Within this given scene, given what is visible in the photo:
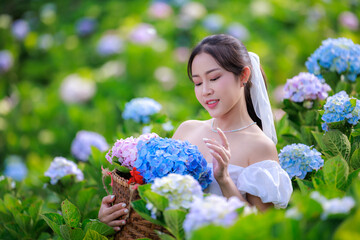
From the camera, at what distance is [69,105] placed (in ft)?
17.6

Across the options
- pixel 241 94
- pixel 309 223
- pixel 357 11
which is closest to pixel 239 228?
pixel 309 223

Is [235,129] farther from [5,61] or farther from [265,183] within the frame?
[5,61]

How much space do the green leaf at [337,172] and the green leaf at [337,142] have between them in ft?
1.15

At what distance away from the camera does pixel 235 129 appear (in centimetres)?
201

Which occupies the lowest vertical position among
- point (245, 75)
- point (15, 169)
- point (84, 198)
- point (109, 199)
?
point (15, 169)

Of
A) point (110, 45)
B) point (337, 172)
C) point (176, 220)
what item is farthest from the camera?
point (110, 45)

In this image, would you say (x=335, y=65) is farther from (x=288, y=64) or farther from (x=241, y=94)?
(x=288, y=64)

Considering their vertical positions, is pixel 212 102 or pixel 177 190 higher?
pixel 212 102

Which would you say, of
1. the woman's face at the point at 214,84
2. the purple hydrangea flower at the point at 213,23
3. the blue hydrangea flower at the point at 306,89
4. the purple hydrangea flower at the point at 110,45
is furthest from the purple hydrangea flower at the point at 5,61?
the woman's face at the point at 214,84

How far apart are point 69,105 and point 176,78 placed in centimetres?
144

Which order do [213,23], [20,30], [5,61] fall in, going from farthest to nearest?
[20,30] → [213,23] → [5,61]

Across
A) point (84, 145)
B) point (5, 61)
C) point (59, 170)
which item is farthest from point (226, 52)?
point (5, 61)

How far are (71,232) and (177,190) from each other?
62cm

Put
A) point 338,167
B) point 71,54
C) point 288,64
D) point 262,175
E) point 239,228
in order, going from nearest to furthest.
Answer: point 239,228 → point 338,167 → point 262,175 → point 288,64 → point 71,54
